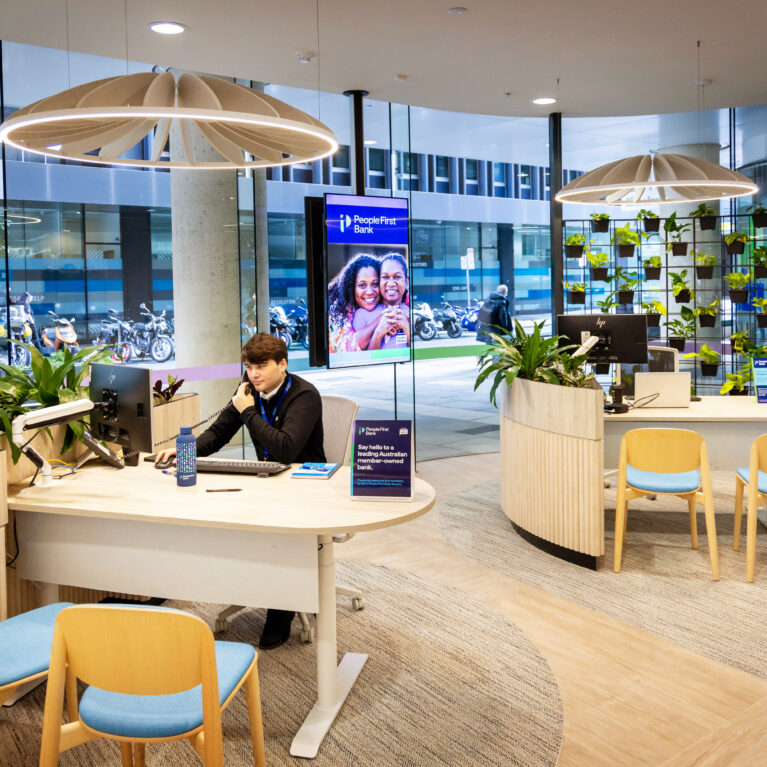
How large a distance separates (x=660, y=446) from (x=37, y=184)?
4.91 m

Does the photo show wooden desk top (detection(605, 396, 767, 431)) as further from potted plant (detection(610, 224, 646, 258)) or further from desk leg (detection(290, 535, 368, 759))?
potted plant (detection(610, 224, 646, 258))

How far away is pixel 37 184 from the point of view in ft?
20.1

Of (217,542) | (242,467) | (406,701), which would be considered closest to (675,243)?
(242,467)

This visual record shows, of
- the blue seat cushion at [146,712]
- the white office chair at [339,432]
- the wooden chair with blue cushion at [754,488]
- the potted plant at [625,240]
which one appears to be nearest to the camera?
the blue seat cushion at [146,712]

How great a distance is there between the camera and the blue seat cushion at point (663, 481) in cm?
461

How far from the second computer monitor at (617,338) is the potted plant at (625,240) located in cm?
261

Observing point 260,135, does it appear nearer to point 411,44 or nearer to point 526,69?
point 411,44

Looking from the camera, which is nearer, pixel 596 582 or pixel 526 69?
pixel 596 582

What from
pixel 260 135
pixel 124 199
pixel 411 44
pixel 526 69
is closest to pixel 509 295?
pixel 526 69

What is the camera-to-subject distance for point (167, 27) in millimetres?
5160

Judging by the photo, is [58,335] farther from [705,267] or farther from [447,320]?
[705,267]

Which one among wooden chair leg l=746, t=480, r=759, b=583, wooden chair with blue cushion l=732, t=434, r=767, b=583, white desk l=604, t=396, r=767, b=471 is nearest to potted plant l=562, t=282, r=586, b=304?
white desk l=604, t=396, r=767, b=471

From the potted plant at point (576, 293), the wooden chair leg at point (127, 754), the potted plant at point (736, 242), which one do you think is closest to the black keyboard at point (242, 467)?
the wooden chair leg at point (127, 754)

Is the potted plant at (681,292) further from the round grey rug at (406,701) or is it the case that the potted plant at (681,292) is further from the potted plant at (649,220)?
the round grey rug at (406,701)
